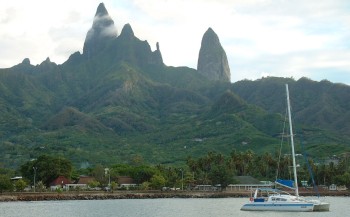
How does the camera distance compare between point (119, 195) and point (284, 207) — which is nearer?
point (284, 207)

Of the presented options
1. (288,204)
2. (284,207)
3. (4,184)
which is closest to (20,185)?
(4,184)

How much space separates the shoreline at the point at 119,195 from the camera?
140 meters

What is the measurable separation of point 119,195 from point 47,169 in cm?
3408

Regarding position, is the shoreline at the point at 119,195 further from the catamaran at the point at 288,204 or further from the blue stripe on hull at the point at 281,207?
the blue stripe on hull at the point at 281,207

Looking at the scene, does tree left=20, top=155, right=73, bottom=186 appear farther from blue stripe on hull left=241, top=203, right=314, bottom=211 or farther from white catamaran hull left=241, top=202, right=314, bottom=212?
white catamaran hull left=241, top=202, right=314, bottom=212

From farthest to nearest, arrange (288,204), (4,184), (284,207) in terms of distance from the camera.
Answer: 1. (4,184)
2. (284,207)
3. (288,204)

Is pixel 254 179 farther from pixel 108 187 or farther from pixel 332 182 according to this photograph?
pixel 108 187

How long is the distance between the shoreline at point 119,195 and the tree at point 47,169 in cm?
2175

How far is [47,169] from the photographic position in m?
174

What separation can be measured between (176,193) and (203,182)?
1750cm

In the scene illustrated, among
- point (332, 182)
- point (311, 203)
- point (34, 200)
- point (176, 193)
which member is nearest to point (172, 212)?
point (311, 203)

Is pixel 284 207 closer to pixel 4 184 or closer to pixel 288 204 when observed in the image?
pixel 288 204

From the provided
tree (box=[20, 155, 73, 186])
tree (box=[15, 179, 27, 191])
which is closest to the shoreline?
tree (box=[15, 179, 27, 191])

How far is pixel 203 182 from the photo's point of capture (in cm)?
17712
